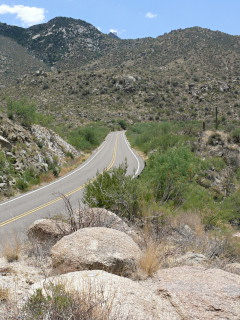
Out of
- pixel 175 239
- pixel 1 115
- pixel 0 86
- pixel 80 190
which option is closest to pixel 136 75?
pixel 0 86

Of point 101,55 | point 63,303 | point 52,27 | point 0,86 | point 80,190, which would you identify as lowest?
point 80,190

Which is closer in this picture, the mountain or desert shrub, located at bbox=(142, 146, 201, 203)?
desert shrub, located at bbox=(142, 146, 201, 203)

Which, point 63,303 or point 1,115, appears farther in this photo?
point 1,115

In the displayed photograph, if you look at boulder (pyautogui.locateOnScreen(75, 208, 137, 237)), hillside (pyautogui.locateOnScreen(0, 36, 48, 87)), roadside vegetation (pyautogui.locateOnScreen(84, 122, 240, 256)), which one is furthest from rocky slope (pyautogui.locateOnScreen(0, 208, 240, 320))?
hillside (pyautogui.locateOnScreen(0, 36, 48, 87))

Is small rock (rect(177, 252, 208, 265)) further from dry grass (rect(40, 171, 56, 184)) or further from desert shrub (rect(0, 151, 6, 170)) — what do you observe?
dry grass (rect(40, 171, 56, 184))

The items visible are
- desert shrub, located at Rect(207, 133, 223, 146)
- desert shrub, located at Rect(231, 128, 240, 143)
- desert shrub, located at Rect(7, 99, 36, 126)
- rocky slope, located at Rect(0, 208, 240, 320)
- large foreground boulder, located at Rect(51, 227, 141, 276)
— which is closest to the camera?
rocky slope, located at Rect(0, 208, 240, 320)

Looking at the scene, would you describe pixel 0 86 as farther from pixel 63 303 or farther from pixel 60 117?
pixel 63 303

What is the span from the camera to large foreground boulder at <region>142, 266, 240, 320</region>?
13.8ft

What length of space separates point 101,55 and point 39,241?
128378 millimetres

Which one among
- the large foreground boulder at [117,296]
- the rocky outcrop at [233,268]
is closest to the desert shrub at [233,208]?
the rocky outcrop at [233,268]

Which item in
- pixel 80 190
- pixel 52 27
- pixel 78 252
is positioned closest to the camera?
pixel 78 252

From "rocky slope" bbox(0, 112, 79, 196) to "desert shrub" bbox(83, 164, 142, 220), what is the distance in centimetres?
929

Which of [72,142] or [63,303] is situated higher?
[63,303]

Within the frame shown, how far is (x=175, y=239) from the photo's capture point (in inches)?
339
